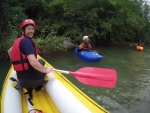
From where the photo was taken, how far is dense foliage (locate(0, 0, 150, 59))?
435 inches

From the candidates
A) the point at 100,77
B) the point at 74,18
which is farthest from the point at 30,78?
the point at 74,18

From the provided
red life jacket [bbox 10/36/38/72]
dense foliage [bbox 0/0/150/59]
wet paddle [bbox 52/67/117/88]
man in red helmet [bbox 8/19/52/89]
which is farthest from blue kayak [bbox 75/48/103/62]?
red life jacket [bbox 10/36/38/72]

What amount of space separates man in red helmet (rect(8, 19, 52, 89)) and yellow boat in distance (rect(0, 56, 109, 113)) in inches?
6.9

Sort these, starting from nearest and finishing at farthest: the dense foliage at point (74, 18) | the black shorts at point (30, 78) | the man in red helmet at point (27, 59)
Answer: the man in red helmet at point (27, 59), the black shorts at point (30, 78), the dense foliage at point (74, 18)

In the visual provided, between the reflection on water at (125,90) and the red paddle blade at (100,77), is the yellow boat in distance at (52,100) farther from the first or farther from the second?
the reflection on water at (125,90)

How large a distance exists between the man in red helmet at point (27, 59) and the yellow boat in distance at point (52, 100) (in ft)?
0.58

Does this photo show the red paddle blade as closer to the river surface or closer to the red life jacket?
the red life jacket

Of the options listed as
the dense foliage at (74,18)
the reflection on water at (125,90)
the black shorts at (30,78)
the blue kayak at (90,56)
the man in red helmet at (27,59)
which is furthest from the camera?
the dense foliage at (74,18)

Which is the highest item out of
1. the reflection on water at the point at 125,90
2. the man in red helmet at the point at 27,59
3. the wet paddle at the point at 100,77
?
the man in red helmet at the point at 27,59

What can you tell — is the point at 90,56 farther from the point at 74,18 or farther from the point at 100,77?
the point at 74,18

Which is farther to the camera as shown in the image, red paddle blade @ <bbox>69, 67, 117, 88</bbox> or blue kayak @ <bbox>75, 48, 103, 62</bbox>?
blue kayak @ <bbox>75, 48, 103, 62</bbox>

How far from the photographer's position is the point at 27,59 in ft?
9.82

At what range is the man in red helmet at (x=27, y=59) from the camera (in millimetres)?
2850

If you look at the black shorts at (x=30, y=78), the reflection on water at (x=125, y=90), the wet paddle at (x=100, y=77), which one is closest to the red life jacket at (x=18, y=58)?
the black shorts at (x=30, y=78)
